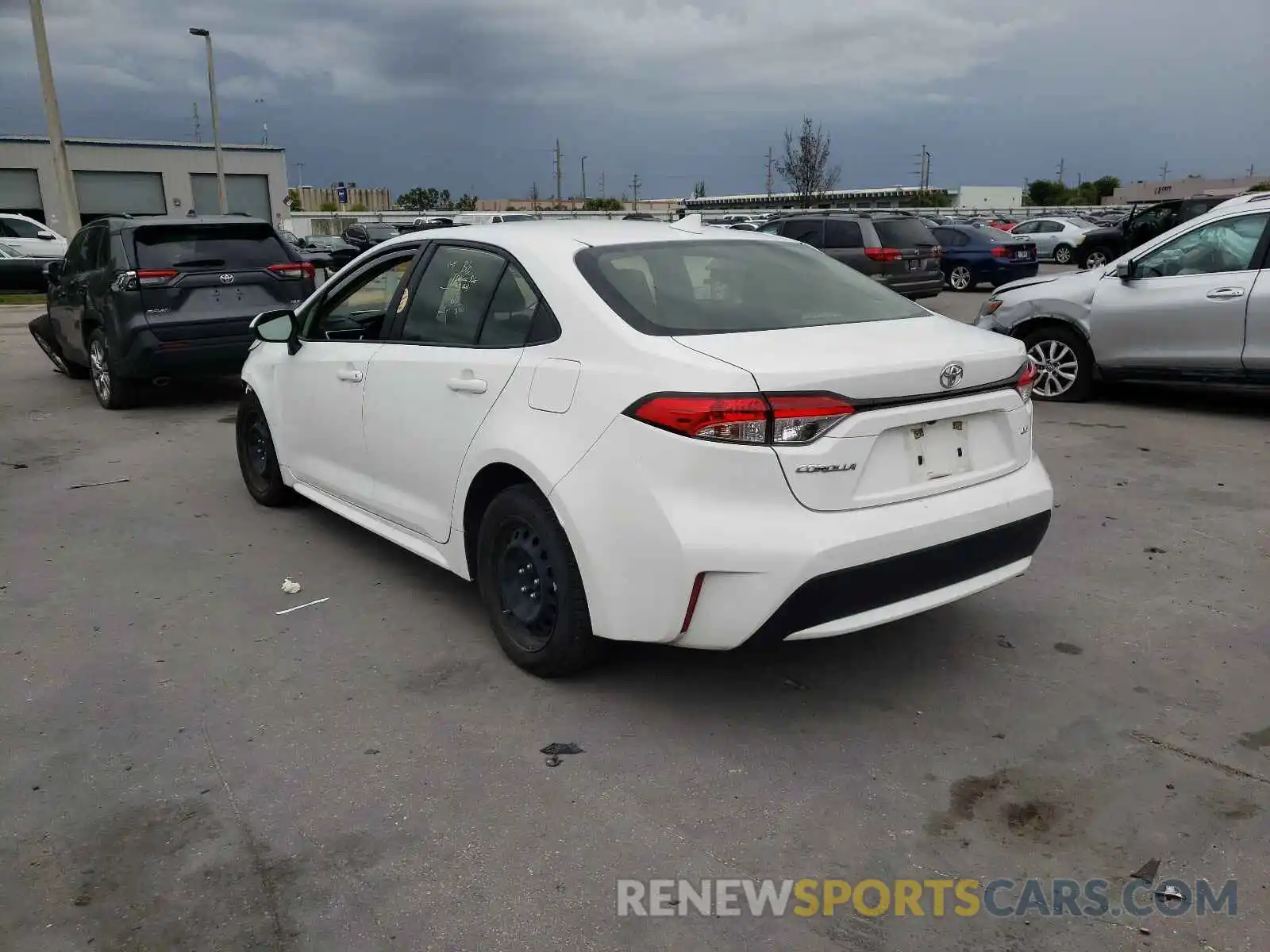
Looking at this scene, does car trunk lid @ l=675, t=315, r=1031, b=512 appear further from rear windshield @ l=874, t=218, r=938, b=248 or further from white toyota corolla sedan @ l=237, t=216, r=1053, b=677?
rear windshield @ l=874, t=218, r=938, b=248

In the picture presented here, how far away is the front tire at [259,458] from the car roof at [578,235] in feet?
5.90

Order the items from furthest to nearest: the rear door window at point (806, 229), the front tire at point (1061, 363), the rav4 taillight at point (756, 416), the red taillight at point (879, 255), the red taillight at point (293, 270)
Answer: the rear door window at point (806, 229)
the red taillight at point (879, 255)
the red taillight at point (293, 270)
the front tire at point (1061, 363)
the rav4 taillight at point (756, 416)

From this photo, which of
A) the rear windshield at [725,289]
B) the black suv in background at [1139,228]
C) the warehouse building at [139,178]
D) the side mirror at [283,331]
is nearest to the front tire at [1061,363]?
the rear windshield at [725,289]

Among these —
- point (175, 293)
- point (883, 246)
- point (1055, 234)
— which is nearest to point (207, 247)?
point (175, 293)

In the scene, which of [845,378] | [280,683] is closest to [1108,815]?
[845,378]

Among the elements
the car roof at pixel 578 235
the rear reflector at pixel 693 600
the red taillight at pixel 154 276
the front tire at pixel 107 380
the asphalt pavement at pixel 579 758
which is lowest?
the asphalt pavement at pixel 579 758

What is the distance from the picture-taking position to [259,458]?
20.9 feet

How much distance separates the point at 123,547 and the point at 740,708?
3.77 meters

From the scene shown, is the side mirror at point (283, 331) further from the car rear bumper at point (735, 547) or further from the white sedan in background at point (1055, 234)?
the white sedan in background at point (1055, 234)

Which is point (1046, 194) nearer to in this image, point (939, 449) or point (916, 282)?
point (916, 282)

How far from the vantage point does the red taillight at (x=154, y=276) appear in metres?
9.15

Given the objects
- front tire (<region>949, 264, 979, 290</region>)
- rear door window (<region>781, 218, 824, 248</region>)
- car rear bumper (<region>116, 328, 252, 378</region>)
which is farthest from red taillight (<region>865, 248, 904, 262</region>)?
car rear bumper (<region>116, 328, 252, 378</region>)

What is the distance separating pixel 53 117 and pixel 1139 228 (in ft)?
75.6

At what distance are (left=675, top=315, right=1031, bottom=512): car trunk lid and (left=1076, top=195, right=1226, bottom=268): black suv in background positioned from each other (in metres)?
19.3
